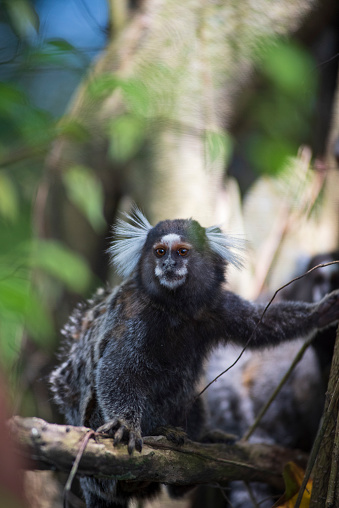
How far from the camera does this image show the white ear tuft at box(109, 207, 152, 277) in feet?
9.20

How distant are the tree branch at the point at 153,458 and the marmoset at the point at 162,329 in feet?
0.78

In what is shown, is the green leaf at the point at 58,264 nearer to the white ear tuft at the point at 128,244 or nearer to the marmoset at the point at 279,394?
the white ear tuft at the point at 128,244

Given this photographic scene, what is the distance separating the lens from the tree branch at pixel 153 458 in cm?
164

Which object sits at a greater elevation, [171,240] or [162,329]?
[171,240]

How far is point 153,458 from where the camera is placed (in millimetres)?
2084

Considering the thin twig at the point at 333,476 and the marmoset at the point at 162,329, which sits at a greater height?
the marmoset at the point at 162,329

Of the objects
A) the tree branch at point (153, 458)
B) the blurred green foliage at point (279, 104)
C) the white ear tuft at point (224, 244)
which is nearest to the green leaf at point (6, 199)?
the white ear tuft at point (224, 244)

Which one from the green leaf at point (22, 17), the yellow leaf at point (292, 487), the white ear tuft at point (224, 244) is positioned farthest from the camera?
the white ear tuft at point (224, 244)

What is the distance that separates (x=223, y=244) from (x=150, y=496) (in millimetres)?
1391

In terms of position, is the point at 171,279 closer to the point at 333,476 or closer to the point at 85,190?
the point at 333,476

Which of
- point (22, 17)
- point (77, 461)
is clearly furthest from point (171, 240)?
point (22, 17)

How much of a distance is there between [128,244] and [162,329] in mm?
561

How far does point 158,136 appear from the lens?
4.04 meters

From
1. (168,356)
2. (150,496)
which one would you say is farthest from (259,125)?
(150,496)
